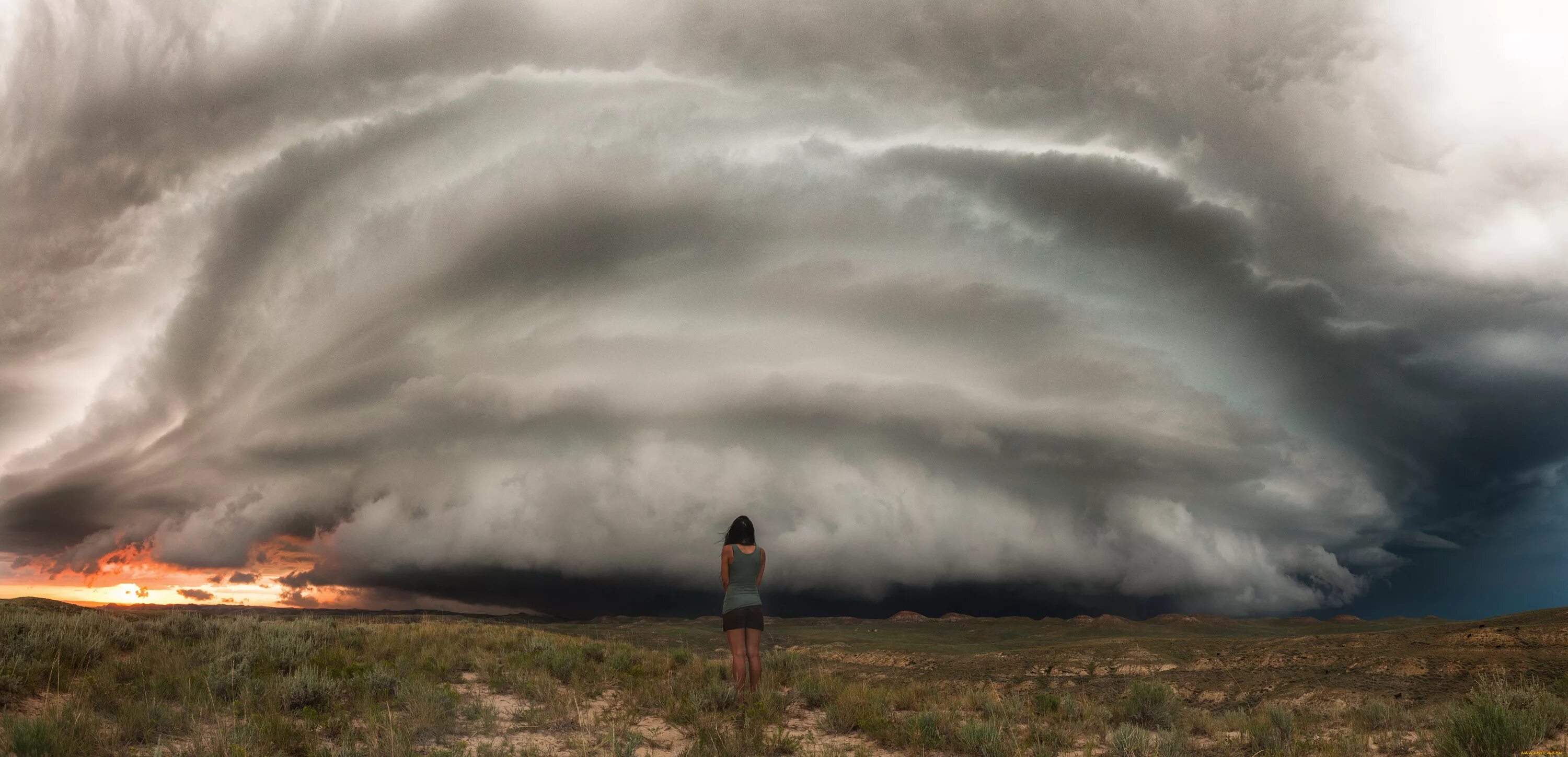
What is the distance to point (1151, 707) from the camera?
38.6 feet

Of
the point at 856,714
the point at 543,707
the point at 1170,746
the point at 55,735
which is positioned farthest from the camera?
the point at 856,714

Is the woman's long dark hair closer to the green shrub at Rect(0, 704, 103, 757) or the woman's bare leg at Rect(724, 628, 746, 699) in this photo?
the woman's bare leg at Rect(724, 628, 746, 699)

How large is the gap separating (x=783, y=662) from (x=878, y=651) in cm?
5233

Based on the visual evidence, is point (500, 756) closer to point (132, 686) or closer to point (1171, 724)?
point (132, 686)

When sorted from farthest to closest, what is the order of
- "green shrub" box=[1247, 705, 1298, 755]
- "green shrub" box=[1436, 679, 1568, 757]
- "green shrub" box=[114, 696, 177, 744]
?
"green shrub" box=[1247, 705, 1298, 755], "green shrub" box=[1436, 679, 1568, 757], "green shrub" box=[114, 696, 177, 744]

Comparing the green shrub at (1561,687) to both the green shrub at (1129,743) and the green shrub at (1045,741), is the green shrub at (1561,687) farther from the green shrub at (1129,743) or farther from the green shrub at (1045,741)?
the green shrub at (1045,741)

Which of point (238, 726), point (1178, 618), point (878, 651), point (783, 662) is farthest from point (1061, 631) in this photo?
point (238, 726)

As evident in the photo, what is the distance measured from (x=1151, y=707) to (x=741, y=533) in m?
7.25

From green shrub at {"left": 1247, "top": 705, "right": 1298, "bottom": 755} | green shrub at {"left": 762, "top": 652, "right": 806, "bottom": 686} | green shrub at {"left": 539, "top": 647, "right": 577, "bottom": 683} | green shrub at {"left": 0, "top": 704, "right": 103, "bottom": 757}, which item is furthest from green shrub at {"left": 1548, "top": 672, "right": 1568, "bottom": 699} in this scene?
green shrub at {"left": 0, "top": 704, "right": 103, "bottom": 757}

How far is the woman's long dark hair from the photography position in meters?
10.8

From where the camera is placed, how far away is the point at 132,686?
885 cm

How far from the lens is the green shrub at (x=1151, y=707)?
453 inches

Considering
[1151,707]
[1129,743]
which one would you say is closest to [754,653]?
[1129,743]

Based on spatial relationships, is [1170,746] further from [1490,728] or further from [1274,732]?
[1490,728]
